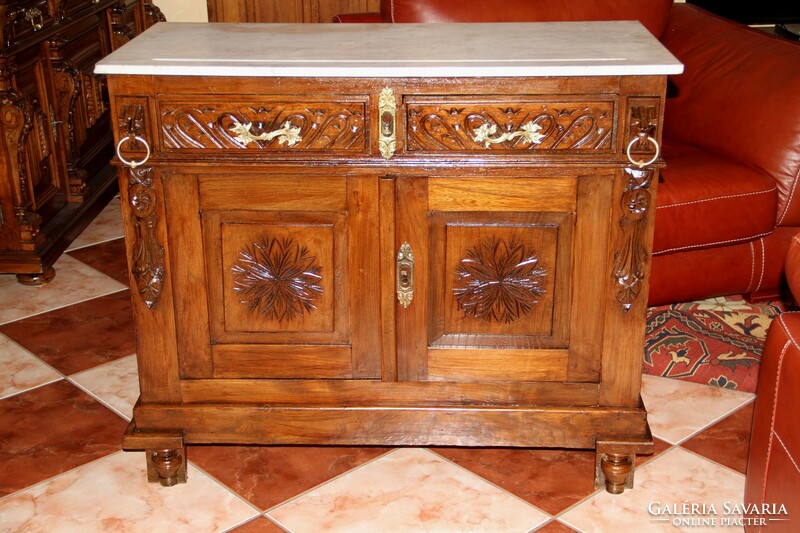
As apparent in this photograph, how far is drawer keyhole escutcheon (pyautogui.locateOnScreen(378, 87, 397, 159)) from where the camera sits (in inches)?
68.0

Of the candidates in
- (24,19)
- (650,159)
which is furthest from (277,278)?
(24,19)

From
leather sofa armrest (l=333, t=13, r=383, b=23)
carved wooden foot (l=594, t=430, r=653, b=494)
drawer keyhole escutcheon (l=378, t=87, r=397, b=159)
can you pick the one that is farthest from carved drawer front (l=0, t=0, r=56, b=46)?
carved wooden foot (l=594, t=430, r=653, b=494)

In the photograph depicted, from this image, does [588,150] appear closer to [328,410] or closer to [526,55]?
[526,55]

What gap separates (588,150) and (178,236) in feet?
2.58

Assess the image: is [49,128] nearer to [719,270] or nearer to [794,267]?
[719,270]

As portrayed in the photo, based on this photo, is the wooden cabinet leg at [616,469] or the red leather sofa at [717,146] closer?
the wooden cabinet leg at [616,469]

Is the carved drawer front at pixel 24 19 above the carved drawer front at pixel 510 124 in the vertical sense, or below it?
below

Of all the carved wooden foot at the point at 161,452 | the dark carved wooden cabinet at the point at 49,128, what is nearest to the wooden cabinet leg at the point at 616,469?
the carved wooden foot at the point at 161,452

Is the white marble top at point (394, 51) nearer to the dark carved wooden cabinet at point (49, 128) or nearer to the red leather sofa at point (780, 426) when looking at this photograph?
the red leather sofa at point (780, 426)

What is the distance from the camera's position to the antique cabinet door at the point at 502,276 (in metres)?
1.81

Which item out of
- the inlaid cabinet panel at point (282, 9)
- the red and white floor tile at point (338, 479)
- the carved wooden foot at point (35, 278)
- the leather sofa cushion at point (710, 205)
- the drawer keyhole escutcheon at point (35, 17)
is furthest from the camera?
the inlaid cabinet panel at point (282, 9)

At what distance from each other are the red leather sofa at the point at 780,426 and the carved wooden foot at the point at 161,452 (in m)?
1.12

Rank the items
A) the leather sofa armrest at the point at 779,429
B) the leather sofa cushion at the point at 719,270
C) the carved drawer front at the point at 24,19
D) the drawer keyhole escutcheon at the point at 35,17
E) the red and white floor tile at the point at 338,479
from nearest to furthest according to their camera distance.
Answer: the leather sofa armrest at the point at 779,429 → the red and white floor tile at the point at 338,479 → the leather sofa cushion at the point at 719,270 → the carved drawer front at the point at 24,19 → the drawer keyhole escutcheon at the point at 35,17

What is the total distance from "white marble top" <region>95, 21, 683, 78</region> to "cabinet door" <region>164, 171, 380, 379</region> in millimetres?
213
